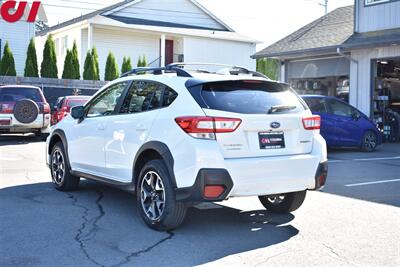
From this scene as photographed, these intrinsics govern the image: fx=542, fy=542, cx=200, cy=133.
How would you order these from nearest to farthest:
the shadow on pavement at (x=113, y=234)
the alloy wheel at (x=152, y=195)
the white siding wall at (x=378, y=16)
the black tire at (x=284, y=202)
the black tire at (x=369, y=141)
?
the shadow on pavement at (x=113, y=234) → the alloy wheel at (x=152, y=195) → the black tire at (x=284, y=202) → the black tire at (x=369, y=141) → the white siding wall at (x=378, y=16)

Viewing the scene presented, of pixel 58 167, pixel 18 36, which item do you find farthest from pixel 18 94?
pixel 18 36

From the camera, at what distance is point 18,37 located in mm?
30719

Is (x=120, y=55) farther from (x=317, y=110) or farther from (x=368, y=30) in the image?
(x=317, y=110)

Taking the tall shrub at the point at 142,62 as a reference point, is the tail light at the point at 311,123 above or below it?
below

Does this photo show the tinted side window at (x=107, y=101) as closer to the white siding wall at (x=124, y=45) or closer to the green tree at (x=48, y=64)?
the green tree at (x=48, y=64)

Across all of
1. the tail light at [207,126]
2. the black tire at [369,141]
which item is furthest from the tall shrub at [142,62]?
the tail light at [207,126]

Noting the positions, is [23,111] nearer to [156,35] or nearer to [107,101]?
[107,101]

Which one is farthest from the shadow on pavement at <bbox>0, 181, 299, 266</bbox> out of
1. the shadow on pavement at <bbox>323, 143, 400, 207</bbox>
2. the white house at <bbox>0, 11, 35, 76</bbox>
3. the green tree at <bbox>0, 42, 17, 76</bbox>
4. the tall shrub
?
the white house at <bbox>0, 11, 35, 76</bbox>

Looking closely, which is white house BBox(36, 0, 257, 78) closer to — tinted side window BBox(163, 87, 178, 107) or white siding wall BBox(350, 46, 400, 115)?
white siding wall BBox(350, 46, 400, 115)

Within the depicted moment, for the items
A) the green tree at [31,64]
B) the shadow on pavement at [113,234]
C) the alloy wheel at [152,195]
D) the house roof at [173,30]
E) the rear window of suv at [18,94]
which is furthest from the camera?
the house roof at [173,30]

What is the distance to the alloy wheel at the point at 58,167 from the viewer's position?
815cm

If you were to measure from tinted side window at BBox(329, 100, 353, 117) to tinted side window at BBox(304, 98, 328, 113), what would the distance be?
214 mm

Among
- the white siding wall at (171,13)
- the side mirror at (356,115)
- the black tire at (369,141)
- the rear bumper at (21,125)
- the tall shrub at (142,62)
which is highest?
the white siding wall at (171,13)

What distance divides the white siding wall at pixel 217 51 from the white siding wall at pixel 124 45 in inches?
85.3
